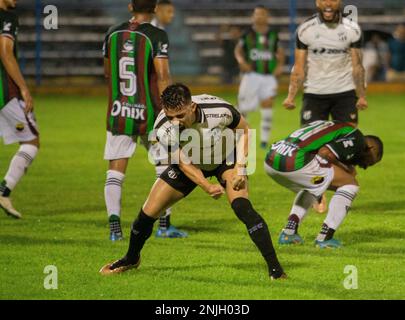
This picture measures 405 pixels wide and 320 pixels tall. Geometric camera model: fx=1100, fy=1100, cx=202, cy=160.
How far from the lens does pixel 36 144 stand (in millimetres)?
11617

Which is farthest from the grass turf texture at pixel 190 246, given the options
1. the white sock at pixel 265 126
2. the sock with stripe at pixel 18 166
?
the white sock at pixel 265 126

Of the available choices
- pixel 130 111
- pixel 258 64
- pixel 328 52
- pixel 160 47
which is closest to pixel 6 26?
pixel 130 111

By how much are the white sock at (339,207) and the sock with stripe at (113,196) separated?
191 centimetres

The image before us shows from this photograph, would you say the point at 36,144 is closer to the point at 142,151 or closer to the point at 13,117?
the point at 13,117

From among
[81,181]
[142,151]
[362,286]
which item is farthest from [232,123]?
[142,151]

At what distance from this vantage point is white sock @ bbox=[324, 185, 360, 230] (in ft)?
31.1

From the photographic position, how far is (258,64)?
19.2 metres

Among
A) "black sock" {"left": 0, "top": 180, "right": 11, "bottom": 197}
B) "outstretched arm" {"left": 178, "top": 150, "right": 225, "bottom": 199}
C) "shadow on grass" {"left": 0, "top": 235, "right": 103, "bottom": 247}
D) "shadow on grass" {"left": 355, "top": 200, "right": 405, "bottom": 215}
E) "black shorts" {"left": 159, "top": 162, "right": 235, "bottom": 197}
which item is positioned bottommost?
"shadow on grass" {"left": 355, "top": 200, "right": 405, "bottom": 215}

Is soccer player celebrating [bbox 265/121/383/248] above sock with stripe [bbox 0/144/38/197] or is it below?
above

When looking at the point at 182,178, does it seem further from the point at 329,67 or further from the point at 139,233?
the point at 329,67

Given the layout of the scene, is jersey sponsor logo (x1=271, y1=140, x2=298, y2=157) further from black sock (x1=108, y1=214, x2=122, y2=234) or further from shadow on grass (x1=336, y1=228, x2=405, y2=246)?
black sock (x1=108, y1=214, x2=122, y2=234)

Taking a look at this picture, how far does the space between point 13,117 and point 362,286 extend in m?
4.84

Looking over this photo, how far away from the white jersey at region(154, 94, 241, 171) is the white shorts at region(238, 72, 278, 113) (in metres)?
10.3

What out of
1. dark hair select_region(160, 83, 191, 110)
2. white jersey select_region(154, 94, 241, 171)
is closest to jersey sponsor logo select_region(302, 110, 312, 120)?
white jersey select_region(154, 94, 241, 171)
